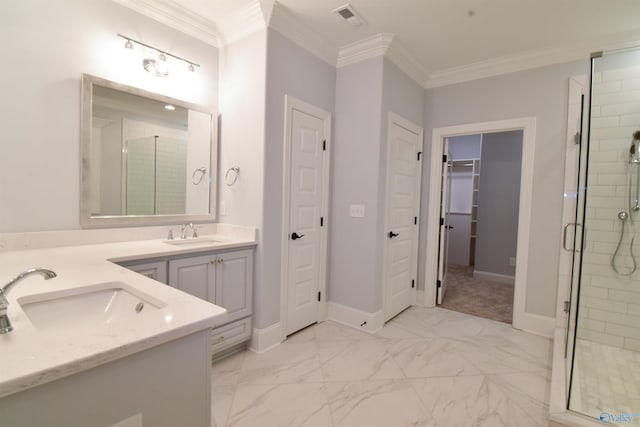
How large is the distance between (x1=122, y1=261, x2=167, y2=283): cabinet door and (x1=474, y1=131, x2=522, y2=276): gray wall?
471 cm

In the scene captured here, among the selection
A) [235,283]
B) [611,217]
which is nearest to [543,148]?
[611,217]

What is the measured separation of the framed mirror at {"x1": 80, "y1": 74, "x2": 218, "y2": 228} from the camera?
212cm

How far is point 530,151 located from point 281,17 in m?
2.66

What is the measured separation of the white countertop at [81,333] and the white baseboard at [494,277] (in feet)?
16.3

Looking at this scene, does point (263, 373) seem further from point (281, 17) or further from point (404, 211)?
point (281, 17)

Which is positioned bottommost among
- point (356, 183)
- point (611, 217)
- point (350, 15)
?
point (611, 217)

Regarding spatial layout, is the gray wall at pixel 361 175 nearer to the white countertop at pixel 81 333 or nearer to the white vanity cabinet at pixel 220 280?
the white vanity cabinet at pixel 220 280

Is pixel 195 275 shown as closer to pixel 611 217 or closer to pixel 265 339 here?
Result: pixel 265 339

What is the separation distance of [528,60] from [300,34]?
228 cm

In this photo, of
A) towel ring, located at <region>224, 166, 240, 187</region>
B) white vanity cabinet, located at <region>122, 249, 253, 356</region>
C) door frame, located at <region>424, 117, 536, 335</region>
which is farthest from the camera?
door frame, located at <region>424, 117, 536, 335</region>

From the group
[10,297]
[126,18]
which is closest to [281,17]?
[126,18]

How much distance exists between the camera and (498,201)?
4812 millimetres

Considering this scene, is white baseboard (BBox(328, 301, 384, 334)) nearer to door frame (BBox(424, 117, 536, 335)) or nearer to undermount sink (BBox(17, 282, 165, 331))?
door frame (BBox(424, 117, 536, 335))

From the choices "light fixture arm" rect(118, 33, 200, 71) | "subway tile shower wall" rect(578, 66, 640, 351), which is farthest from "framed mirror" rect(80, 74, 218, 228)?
"subway tile shower wall" rect(578, 66, 640, 351)
